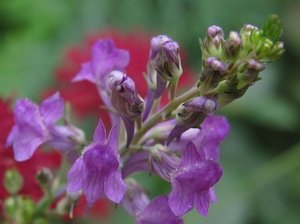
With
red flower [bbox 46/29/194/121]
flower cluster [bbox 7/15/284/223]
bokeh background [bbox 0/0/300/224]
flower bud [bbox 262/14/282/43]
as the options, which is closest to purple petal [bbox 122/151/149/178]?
flower cluster [bbox 7/15/284/223]

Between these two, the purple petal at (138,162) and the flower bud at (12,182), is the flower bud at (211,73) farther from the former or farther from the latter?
the flower bud at (12,182)

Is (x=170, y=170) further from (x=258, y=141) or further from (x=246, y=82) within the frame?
(x=258, y=141)

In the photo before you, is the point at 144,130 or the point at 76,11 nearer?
the point at 144,130

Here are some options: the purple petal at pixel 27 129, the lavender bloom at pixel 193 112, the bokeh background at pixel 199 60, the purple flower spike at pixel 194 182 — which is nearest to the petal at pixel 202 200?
the purple flower spike at pixel 194 182

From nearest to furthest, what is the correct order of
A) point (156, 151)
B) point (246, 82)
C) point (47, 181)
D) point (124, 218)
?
point (246, 82), point (156, 151), point (47, 181), point (124, 218)

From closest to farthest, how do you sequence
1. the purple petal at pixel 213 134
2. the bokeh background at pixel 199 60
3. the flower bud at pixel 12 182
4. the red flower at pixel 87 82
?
1. the purple petal at pixel 213 134
2. the flower bud at pixel 12 182
3. the red flower at pixel 87 82
4. the bokeh background at pixel 199 60

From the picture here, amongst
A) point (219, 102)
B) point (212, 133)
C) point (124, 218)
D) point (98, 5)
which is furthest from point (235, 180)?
point (219, 102)

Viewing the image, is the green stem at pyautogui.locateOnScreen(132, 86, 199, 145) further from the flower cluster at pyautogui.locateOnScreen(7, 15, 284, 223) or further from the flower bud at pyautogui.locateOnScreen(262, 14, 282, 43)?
the flower bud at pyautogui.locateOnScreen(262, 14, 282, 43)
